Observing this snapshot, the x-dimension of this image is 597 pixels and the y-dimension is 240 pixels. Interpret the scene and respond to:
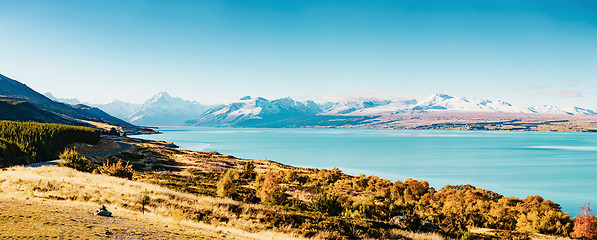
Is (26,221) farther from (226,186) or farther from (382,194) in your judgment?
(382,194)

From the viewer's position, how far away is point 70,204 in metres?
15.6

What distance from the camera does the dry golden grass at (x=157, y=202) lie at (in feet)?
52.5

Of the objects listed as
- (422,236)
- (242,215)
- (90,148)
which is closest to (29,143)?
(90,148)

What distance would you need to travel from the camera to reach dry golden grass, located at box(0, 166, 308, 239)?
16.0 metres

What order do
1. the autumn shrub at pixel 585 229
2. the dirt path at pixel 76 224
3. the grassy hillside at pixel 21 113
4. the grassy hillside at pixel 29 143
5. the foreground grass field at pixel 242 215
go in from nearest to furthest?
the dirt path at pixel 76 224
the foreground grass field at pixel 242 215
the autumn shrub at pixel 585 229
the grassy hillside at pixel 29 143
the grassy hillside at pixel 21 113

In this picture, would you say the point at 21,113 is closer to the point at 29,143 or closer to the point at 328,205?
the point at 29,143

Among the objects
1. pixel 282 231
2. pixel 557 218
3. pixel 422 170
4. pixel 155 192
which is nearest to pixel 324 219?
pixel 282 231

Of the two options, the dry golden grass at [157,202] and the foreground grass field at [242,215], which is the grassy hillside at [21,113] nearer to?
the dry golden grass at [157,202]

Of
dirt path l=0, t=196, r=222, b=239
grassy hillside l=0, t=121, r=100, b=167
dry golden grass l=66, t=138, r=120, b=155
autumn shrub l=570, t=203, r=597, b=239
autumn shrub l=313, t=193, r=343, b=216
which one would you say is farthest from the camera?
dry golden grass l=66, t=138, r=120, b=155

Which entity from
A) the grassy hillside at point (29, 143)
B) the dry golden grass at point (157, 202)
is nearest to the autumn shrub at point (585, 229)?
the dry golden grass at point (157, 202)

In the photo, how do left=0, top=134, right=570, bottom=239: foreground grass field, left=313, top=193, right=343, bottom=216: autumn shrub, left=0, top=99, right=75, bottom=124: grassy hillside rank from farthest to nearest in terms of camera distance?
left=0, top=99, right=75, bottom=124: grassy hillside → left=313, top=193, right=343, bottom=216: autumn shrub → left=0, top=134, right=570, bottom=239: foreground grass field

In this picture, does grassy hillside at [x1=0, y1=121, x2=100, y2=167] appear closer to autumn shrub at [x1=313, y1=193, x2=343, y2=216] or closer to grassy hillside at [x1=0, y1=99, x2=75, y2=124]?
autumn shrub at [x1=313, y1=193, x2=343, y2=216]

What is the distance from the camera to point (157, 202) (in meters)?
19.0

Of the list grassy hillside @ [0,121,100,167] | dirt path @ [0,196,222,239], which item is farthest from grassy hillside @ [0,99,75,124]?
dirt path @ [0,196,222,239]
